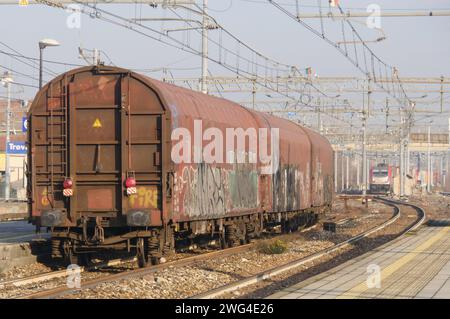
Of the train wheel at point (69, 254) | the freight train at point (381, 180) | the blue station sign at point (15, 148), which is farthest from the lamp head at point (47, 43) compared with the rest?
the freight train at point (381, 180)

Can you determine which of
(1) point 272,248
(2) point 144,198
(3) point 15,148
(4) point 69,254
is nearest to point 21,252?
(4) point 69,254

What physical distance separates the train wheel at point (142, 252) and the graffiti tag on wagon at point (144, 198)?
2.65 feet

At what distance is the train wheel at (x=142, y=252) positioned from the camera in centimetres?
1584

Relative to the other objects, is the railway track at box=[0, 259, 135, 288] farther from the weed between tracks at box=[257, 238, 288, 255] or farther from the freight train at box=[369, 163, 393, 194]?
the freight train at box=[369, 163, 393, 194]

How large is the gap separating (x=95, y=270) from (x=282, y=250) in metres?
5.99

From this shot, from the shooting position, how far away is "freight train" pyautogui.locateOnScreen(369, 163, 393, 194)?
8931 cm

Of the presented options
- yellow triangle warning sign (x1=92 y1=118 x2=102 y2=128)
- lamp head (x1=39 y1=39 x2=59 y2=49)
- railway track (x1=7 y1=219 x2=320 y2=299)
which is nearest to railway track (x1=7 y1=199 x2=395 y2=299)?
railway track (x1=7 y1=219 x2=320 y2=299)

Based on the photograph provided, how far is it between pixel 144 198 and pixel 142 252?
1244 millimetres

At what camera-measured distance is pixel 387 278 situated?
13734 millimetres

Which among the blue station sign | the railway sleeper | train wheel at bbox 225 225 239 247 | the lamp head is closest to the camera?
the railway sleeper

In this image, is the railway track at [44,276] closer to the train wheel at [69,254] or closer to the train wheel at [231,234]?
the train wheel at [69,254]

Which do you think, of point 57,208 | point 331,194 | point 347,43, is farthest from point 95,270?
point 331,194

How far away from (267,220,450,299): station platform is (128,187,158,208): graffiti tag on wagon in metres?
3.59
